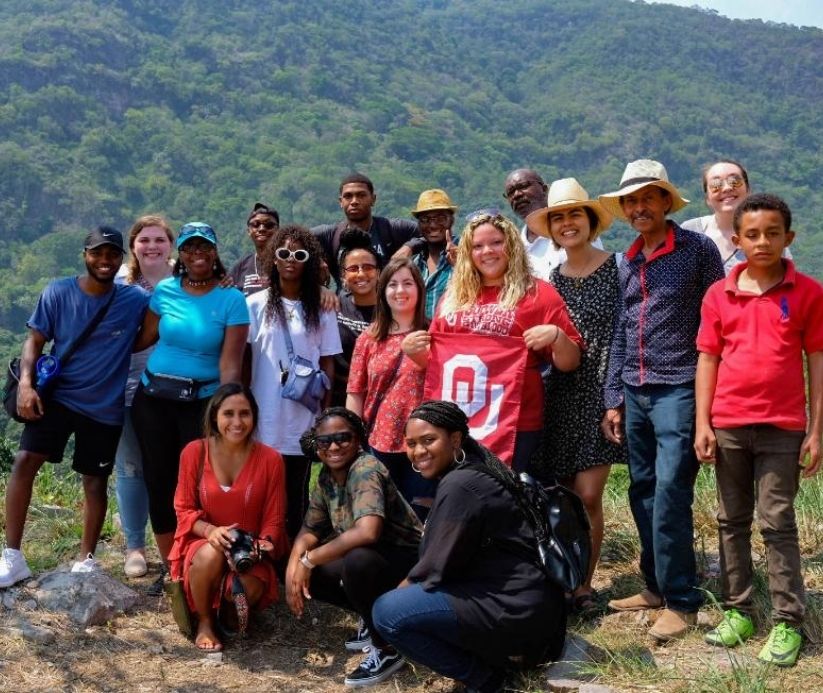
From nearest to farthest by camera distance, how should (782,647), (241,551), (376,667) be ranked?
(782,647) < (376,667) < (241,551)

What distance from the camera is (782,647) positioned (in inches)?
153

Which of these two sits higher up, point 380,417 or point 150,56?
point 150,56

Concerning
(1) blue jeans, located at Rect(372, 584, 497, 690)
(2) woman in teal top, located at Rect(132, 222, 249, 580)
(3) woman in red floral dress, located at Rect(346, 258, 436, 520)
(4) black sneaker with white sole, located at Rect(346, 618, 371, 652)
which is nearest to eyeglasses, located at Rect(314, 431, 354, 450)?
(3) woman in red floral dress, located at Rect(346, 258, 436, 520)

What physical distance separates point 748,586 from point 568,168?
93.3 m

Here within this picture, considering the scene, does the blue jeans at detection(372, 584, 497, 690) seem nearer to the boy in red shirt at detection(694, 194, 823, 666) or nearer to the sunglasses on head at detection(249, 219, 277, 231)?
the boy in red shirt at detection(694, 194, 823, 666)

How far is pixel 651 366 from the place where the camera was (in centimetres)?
429

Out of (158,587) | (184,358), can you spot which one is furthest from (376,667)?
(184,358)

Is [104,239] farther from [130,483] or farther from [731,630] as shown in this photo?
[731,630]

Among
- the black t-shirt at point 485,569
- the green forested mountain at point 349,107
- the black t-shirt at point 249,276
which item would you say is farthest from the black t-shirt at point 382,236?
the green forested mountain at point 349,107

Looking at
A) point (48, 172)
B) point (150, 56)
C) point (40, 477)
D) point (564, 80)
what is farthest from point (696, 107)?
point (40, 477)

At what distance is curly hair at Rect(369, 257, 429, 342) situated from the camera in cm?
488

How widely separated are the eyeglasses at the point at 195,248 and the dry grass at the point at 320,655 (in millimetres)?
1889

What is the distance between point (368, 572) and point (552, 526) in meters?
0.86

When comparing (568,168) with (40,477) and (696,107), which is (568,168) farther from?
(40,477)
